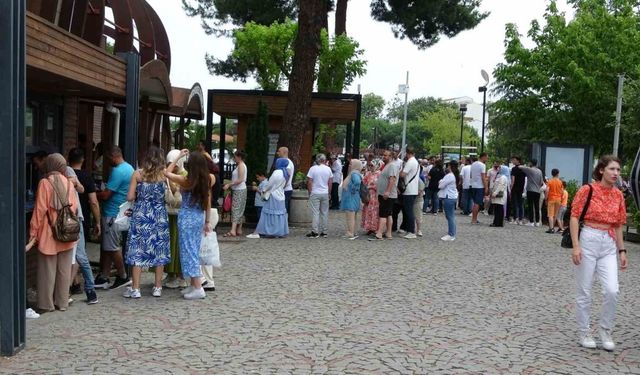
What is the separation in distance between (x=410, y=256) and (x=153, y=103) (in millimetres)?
5877

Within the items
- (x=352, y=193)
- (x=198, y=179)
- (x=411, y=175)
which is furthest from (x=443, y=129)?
(x=198, y=179)

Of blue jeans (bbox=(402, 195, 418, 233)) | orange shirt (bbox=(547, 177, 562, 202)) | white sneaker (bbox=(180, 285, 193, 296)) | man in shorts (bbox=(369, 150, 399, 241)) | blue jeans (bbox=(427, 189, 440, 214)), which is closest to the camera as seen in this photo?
white sneaker (bbox=(180, 285, 193, 296))

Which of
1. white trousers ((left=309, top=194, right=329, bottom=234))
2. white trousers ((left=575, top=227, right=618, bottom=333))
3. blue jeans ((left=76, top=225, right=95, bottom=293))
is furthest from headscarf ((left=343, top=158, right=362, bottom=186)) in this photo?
white trousers ((left=575, top=227, right=618, bottom=333))

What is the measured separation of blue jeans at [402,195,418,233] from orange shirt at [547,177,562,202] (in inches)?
180

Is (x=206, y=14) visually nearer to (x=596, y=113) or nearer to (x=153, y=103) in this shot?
(x=596, y=113)

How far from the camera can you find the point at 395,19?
3338 cm

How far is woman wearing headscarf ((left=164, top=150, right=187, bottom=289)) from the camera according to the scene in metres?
9.23

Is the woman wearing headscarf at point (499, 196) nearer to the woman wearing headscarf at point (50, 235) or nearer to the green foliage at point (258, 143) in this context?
the green foliage at point (258, 143)

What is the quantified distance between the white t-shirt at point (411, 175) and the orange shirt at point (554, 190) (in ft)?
16.4

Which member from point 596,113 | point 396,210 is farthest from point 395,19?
point 396,210

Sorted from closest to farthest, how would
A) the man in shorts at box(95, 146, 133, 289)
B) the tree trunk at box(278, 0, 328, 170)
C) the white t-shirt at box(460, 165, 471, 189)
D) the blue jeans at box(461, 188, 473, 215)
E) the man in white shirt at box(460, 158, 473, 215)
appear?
the man in shorts at box(95, 146, 133, 289) < the tree trunk at box(278, 0, 328, 170) < the white t-shirt at box(460, 165, 471, 189) < the man in white shirt at box(460, 158, 473, 215) < the blue jeans at box(461, 188, 473, 215)

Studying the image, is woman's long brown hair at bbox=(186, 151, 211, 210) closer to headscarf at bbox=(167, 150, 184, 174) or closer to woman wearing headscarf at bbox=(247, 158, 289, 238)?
headscarf at bbox=(167, 150, 184, 174)

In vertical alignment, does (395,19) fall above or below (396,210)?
above

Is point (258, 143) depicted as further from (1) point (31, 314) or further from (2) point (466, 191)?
(1) point (31, 314)
